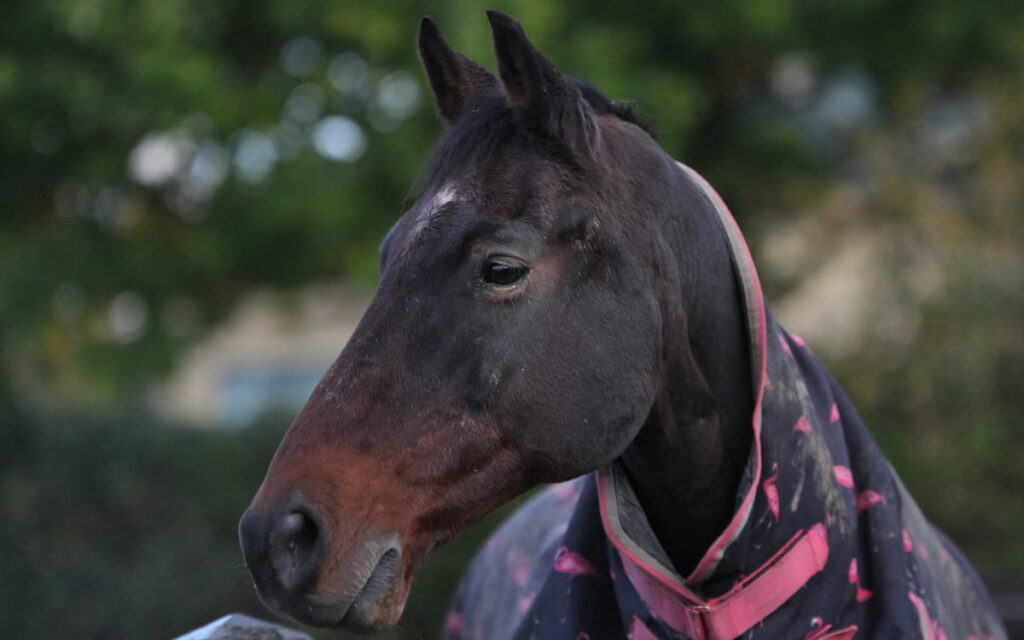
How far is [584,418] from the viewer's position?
203 cm

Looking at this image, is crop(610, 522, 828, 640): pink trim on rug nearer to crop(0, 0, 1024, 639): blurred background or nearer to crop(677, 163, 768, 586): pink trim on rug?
crop(677, 163, 768, 586): pink trim on rug

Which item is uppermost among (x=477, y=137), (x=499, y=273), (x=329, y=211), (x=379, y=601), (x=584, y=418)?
(x=477, y=137)

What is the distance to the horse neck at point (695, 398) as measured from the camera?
7.19ft

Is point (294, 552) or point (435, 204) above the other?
point (435, 204)

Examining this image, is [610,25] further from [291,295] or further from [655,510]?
[655,510]

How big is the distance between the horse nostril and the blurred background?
139 inches

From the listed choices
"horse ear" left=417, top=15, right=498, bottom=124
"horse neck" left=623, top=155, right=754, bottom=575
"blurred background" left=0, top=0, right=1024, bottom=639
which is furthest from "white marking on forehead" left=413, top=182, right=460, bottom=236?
"blurred background" left=0, top=0, right=1024, bottom=639

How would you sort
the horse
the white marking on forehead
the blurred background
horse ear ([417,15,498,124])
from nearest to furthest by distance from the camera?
the horse
the white marking on forehead
horse ear ([417,15,498,124])
the blurred background

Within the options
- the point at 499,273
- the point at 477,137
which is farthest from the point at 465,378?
the point at 477,137

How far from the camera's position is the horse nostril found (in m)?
1.76

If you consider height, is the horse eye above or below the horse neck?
above

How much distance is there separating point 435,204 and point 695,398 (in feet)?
2.00

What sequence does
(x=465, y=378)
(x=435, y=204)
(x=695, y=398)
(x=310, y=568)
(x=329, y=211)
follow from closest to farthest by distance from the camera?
(x=310, y=568) < (x=465, y=378) < (x=435, y=204) < (x=695, y=398) < (x=329, y=211)

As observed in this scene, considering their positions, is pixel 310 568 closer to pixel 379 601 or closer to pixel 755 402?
pixel 379 601
